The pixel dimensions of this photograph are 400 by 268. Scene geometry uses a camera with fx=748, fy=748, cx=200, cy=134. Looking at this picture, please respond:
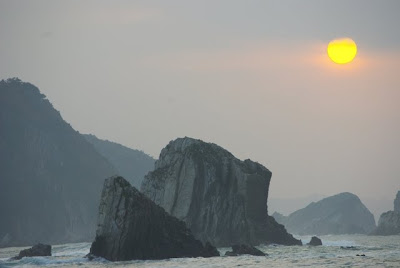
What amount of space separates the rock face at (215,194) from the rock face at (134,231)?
1745 inches

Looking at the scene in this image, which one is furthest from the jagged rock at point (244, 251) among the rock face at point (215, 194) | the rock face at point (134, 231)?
the rock face at point (215, 194)

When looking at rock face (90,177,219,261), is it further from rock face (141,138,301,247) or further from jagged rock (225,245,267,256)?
rock face (141,138,301,247)

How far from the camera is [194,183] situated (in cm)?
15625

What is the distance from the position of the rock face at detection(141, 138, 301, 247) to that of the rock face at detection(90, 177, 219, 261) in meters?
44.3

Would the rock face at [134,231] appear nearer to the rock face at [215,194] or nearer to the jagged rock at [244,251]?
the jagged rock at [244,251]

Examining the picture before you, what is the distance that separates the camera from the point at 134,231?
324 ft

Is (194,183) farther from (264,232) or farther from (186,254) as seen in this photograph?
(186,254)

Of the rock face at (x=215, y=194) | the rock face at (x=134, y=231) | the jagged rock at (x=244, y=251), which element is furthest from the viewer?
A: the rock face at (x=215, y=194)

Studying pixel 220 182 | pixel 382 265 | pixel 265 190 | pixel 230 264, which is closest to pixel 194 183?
pixel 220 182

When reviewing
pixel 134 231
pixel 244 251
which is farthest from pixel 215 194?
pixel 134 231

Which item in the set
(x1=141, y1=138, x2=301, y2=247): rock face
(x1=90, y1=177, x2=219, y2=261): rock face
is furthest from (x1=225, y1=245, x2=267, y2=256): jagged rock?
(x1=141, y1=138, x2=301, y2=247): rock face

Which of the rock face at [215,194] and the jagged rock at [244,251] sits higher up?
the rock face at [215,194]

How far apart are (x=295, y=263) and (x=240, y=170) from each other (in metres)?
71.9

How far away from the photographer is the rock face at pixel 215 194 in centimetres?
15238
